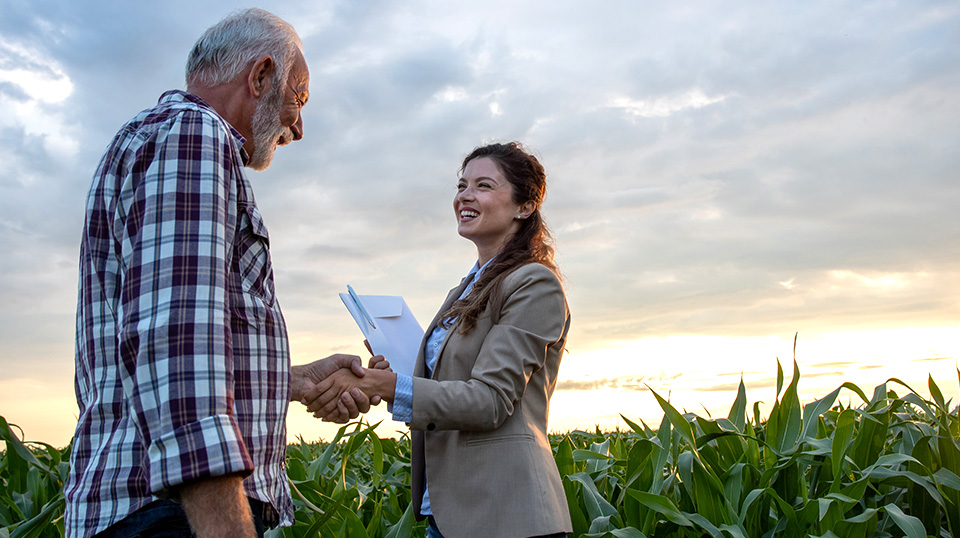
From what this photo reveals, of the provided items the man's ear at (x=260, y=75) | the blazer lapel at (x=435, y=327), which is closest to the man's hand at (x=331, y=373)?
the blazer lapel at (x=435, y=327)

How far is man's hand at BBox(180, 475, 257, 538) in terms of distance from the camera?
1.17m

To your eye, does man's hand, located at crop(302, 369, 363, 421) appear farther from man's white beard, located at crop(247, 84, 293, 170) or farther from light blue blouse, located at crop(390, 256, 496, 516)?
man's white beard, located at crop(247, 84, 293, 170)

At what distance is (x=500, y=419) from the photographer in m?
2.08

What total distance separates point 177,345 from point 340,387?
1.02 meters

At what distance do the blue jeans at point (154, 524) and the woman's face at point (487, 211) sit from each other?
1580 millimetres

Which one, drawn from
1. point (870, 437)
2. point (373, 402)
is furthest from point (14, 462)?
point (870, 437)

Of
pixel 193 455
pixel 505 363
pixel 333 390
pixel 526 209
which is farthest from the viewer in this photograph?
pixel 526 209

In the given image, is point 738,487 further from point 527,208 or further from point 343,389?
point 343,389

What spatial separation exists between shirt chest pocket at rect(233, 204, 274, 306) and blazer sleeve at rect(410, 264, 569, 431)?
0.71m

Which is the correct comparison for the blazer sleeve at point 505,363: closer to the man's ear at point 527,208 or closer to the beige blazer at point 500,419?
the beige blazer at point 500,419

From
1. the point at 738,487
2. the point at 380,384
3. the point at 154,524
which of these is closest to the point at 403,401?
the point at 380,384

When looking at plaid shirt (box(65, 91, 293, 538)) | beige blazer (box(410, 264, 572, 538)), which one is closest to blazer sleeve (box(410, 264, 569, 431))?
beige blazer (box(410, 264, 572, 538))

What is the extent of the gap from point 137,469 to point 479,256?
1.64 metres

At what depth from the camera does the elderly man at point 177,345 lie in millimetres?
1188
